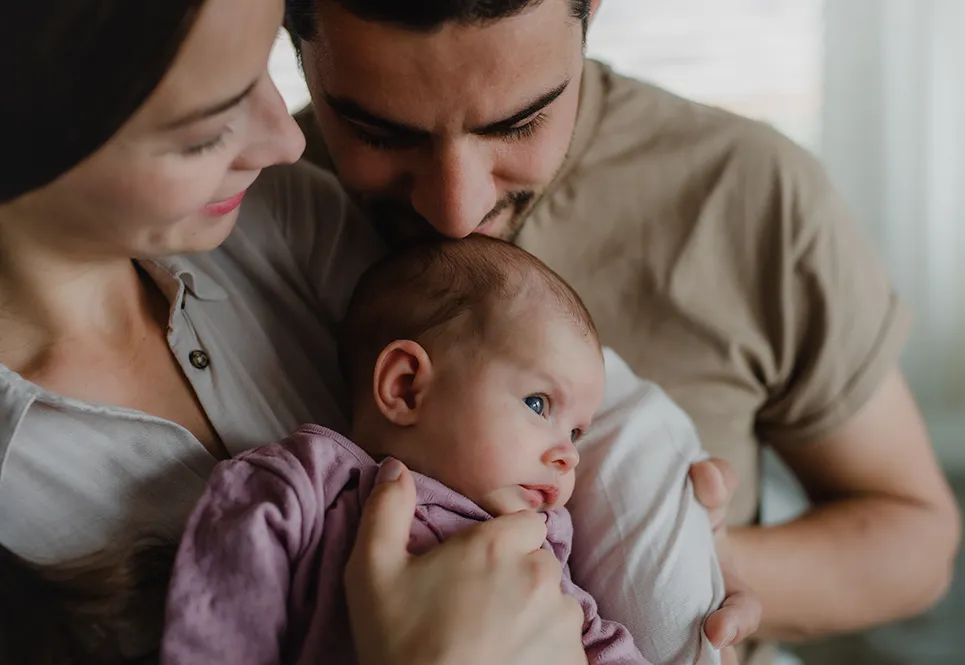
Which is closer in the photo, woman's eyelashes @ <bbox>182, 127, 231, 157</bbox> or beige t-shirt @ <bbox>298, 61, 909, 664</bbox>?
woman's eyelashes @ <bbox>182, 127, 231, 157</bbox>

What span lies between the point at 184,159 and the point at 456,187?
0.29m

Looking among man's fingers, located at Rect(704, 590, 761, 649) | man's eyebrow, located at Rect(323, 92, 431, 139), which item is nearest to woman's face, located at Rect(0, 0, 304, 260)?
man's eyebrow, located at Rect(323, 92, 431, 139)

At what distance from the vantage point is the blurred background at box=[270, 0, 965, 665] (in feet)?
6.37

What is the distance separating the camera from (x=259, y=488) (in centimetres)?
85

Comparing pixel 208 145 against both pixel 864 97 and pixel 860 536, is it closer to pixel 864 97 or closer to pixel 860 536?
pixel 860 536

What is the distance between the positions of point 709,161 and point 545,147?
0.31 metres

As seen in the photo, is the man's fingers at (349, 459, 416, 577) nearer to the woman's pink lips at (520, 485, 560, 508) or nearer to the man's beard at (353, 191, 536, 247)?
the woman's pink lips at (520, 485, 560, 508)

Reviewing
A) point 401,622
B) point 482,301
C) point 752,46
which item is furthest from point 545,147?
point 752,46

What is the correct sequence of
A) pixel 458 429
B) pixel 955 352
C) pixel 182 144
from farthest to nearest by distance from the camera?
pixel 955 352
pixel 458 429
pixel 182 144

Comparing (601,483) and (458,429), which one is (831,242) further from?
(458,429)

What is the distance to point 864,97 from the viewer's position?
6.51 feet

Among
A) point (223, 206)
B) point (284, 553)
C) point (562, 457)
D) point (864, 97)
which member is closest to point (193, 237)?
point (223, 206)

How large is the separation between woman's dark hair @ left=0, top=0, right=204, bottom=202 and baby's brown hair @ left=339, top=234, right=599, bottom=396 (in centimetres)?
35

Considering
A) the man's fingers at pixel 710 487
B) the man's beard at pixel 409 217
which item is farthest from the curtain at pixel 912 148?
the man's fingers at pixel 710 487
